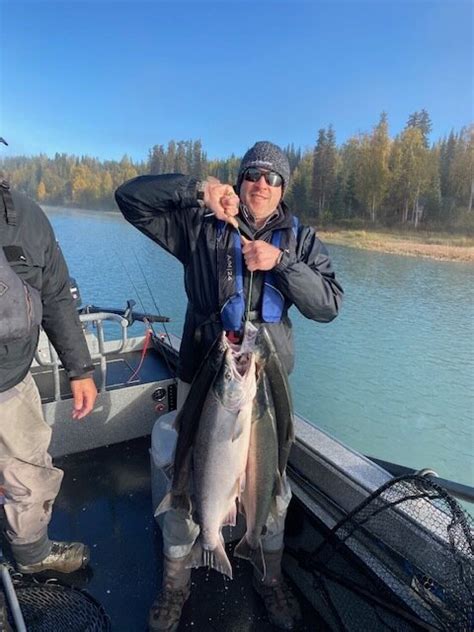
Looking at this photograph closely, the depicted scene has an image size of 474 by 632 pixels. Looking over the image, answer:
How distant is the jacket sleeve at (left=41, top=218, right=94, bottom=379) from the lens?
2047 mm

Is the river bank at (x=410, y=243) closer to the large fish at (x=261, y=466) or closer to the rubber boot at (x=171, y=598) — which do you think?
the rubber boot at (x=171, y=598)

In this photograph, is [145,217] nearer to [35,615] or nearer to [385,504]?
[385,504]

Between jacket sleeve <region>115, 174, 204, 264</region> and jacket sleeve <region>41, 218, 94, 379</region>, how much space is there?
1.36ft

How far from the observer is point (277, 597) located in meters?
2.09

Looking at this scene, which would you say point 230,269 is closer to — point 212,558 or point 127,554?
point 212,558

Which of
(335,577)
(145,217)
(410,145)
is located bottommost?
(335,577)

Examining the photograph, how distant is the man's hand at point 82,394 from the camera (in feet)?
7.37

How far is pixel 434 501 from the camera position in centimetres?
177

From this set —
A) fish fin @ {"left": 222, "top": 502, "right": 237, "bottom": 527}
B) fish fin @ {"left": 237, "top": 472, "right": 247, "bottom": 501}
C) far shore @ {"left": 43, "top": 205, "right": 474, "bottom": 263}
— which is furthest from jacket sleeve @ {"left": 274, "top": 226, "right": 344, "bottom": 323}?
far shore @ {"left": 43, "top": 205, "right": 474, "bottom": 263}

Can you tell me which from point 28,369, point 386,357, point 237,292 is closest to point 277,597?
point 237,292

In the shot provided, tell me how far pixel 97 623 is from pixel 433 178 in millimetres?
49446

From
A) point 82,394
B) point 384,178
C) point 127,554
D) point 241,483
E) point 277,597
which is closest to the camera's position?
point 241,483

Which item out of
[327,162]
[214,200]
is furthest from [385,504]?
[327,162]

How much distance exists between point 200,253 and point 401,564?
1603 mm
